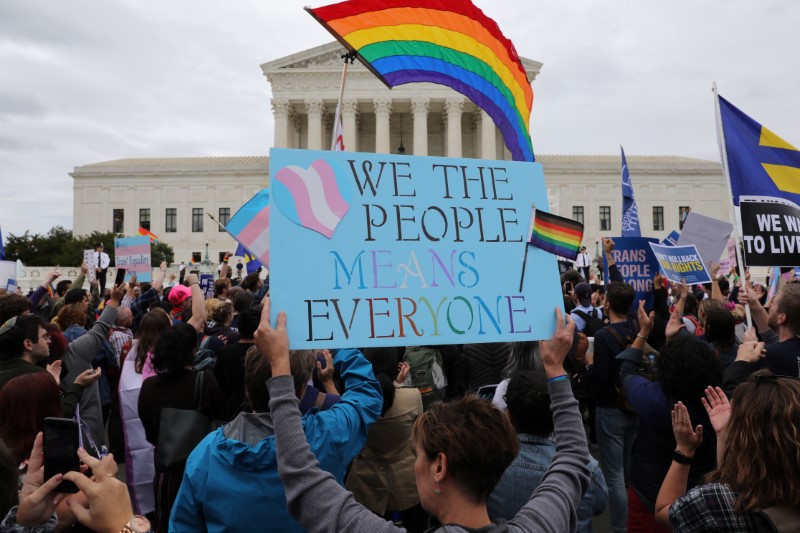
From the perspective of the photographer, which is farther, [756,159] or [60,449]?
[756,159]

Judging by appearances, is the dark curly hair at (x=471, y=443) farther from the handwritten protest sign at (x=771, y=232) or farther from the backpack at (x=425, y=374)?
the handwritten protest sign at (x=771, y=232)

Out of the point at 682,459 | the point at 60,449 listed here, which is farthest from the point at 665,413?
the point at 60,449

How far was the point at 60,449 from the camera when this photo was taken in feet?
5.52

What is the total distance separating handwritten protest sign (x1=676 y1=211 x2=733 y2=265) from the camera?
22.0 ft

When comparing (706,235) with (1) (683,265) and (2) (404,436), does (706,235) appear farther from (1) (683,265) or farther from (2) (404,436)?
(2) (404,436)

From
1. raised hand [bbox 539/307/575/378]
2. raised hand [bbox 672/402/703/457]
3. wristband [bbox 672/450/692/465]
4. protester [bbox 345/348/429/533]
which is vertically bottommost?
protester [bbox 345/348/429/533]

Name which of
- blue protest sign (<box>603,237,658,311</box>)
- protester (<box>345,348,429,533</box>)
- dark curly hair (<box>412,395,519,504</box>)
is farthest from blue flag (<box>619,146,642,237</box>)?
dark curly hair (<box>412,395,519,504</box>)

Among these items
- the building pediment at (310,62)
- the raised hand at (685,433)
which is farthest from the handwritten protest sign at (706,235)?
the building pediment at (310,62)

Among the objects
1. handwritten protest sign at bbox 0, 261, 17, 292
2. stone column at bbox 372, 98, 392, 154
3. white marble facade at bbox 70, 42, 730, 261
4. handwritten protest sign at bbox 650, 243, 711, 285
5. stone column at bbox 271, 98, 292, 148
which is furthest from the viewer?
white marble facade at bbox 70, 42, 730, 261

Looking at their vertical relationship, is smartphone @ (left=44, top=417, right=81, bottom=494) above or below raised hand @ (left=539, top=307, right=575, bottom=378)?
below

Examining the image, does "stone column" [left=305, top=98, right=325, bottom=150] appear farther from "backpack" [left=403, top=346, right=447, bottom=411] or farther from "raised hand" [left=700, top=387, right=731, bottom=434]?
"raised hand" [left=700, top=387, right=731, bottom=434]

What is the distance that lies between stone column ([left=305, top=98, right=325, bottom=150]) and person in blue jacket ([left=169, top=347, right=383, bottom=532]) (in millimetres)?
47317

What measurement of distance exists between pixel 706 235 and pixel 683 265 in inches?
35.8

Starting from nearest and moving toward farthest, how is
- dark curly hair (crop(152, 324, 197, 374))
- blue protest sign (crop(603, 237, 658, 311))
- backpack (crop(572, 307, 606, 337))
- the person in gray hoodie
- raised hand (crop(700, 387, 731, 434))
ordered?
the person in gray hoodie → raised hand (crop(700, 387, 731, 434)) → dark curly hair (crop(152, 324, 197, 374)) → backpack (crop(572, 307, 606, 337)) → blue protest sign (crop(603, 237, 658, 311))
